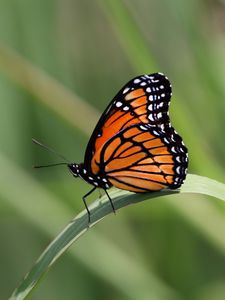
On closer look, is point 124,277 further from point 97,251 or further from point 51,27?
point 51,27

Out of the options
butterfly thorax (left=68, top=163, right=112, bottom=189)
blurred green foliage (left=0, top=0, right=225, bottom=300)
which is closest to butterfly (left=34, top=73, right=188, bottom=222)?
butterfly thorax (left=68, top=163, right=112, bottom=189)

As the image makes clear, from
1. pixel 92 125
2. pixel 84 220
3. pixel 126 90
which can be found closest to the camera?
pixel 84 220

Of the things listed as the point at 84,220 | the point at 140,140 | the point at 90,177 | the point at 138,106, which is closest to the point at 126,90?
the point at 138,106

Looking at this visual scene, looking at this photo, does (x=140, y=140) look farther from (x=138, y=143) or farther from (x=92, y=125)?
(x=92, y=125)

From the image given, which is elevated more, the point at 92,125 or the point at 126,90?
the point at 126,90

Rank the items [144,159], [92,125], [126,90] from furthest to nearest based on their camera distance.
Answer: [92,125] → [144,159] → [126,90]

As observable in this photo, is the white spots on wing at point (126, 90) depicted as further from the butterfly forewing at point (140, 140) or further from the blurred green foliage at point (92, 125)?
the blurred green foliage at point (92, 125)

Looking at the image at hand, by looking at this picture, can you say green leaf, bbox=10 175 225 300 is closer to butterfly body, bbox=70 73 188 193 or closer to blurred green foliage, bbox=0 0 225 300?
butterfly body, bbox=70 73 188 193
